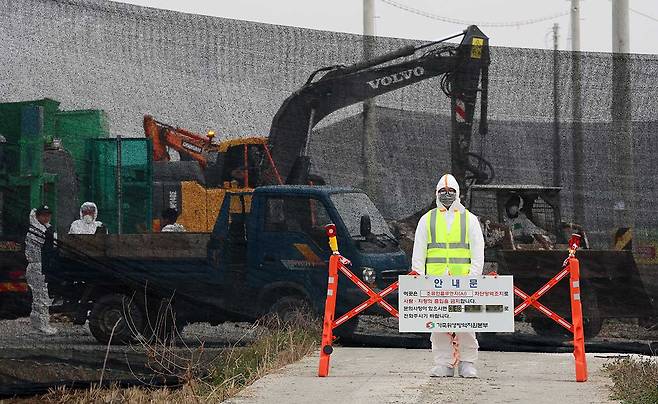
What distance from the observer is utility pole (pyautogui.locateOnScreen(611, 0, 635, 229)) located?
1293 centimetres

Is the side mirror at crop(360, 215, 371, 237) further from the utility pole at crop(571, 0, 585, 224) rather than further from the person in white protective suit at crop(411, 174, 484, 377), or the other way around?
the utility pole at crop(571, 0, 585, 224)

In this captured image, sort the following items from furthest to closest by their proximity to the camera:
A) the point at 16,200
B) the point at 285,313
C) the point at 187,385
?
the point at 285,313 → the point at 16,200 → the point at 187,385

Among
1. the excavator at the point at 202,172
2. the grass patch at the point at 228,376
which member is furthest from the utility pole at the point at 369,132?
the grass patch at the point at 228,376

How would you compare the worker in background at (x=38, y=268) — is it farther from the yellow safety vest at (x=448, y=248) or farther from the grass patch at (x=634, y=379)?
the grass patch at (x=634, y=379)

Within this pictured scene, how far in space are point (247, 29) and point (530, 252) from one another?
10.0ft

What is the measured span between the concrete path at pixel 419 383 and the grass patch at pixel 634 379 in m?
0.10

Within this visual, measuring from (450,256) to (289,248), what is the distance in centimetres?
200

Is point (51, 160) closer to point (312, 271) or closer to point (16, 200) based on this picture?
point (16, 200)

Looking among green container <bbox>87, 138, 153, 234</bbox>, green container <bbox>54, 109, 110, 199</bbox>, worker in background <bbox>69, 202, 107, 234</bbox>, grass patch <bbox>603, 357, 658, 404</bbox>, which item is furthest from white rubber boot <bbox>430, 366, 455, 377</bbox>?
green container <bbox>54, 109, 110, 199</bbox>

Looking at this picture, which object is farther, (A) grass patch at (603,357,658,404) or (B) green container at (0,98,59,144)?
(B) green container at (0,98,59,144)

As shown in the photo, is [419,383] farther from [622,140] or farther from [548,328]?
[622,140]

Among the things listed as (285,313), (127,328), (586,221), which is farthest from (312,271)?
(586,221)

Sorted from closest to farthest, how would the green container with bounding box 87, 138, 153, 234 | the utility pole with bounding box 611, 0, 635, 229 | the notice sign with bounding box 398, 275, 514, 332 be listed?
the notice sign with bounding box 398, 275, 514, 332 < the green container with bounding box 87, 138, 153, 234 < the utility pole with bounding box 611, 0, 635, 229

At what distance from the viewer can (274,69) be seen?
12852 millimetres
